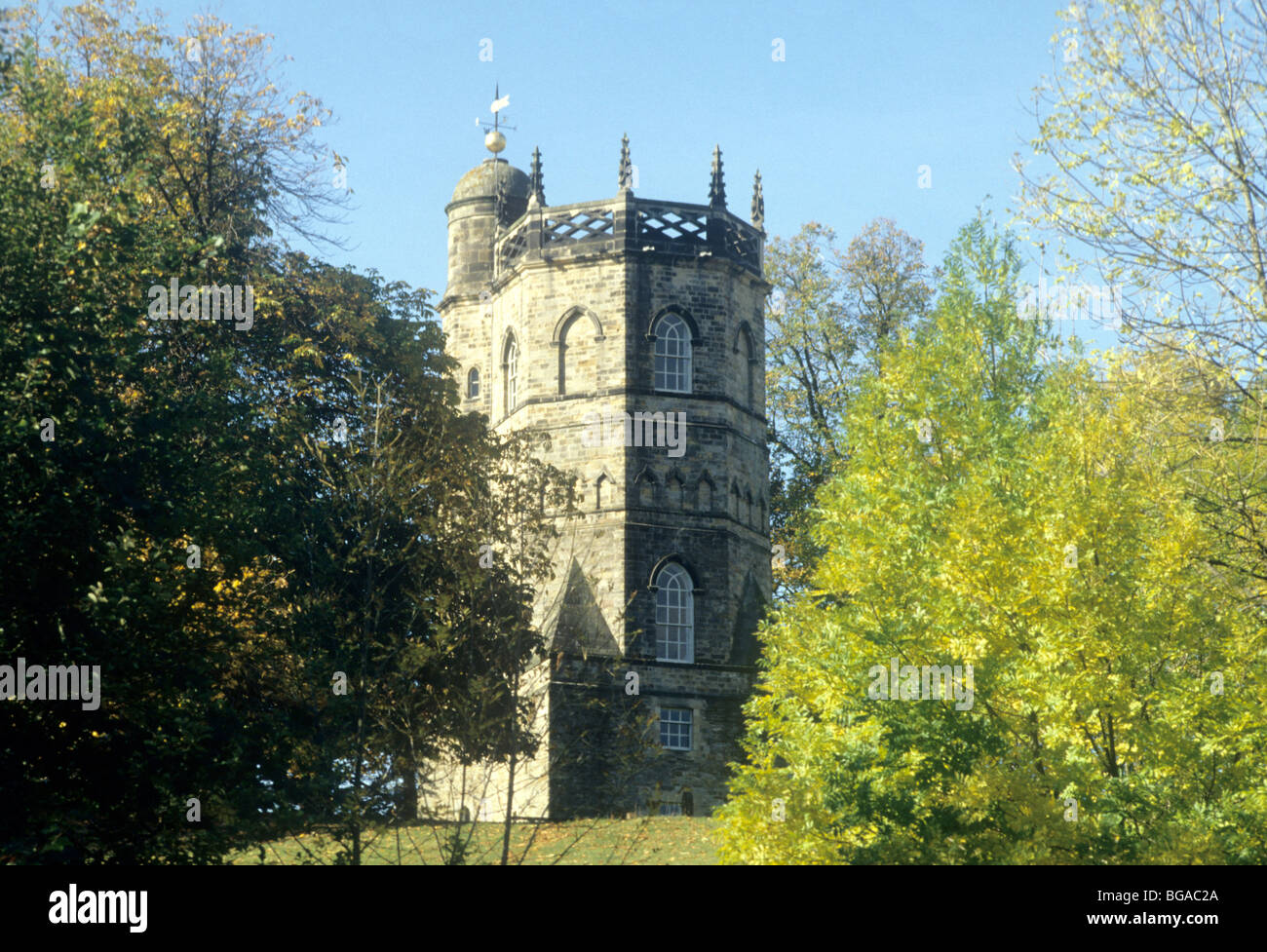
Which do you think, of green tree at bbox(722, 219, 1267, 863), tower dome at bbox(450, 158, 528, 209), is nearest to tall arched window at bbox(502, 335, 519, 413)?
tower dome at bbox(450, 158, 528, 209)

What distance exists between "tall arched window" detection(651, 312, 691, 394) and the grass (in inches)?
476

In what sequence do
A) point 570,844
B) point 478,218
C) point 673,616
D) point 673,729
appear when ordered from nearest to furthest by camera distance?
point 570,844
point 673,729
point 673,616
point 478,218

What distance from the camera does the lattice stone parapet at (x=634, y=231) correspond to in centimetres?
3794

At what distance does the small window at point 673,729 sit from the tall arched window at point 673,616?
1482 mm

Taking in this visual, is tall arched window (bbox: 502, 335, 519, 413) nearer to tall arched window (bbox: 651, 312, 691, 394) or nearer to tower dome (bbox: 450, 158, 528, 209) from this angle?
tall arched window (bbox: 651, 312, 691, 394)

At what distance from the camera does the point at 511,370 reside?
40031mm

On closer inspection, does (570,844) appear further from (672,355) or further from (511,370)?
(511,370)

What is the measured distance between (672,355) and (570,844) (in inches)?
656

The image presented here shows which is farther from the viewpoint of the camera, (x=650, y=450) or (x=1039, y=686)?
(x=650, y=450)

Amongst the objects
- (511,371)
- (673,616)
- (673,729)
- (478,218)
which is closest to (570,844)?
(673,729)

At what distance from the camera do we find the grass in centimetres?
2430
